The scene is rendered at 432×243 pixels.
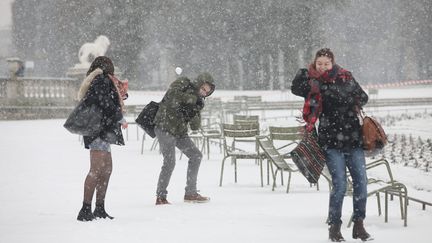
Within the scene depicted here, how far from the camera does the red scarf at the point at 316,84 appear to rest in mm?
5574

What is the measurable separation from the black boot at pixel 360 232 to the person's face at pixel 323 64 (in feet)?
4.70

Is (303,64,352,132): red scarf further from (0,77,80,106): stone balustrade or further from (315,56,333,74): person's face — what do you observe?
(0,77,80,106): stone balustrade

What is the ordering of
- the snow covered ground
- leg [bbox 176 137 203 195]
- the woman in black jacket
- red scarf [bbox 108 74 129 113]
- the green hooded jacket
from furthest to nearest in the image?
leg [bbox 176 137 203 195] → the green hooded jacket → red scarf [bbox 108 74 129 113] → the woman in black jacket → the snow covered ground

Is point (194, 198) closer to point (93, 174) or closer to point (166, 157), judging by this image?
point (166, 157)

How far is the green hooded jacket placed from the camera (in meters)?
7.52

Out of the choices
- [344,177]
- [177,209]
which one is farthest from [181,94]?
[344,177]

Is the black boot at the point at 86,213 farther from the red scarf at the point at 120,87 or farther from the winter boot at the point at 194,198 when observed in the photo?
the winter boot at the point at 194,198

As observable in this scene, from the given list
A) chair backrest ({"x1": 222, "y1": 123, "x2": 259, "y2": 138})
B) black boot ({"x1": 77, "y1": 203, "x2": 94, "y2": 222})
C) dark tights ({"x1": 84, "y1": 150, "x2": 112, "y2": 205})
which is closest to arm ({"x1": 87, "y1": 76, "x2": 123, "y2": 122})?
dark tights ({"x1": 84, "y1": 150, "x2": 112, "y2": 205})

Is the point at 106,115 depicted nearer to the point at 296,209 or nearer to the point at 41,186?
the point at 296,209

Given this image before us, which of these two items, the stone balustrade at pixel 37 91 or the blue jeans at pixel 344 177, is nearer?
the blue jeans at pixel 344 177

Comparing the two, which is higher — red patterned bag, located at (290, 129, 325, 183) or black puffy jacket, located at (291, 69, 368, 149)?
black puffy jacket, located at (291, 69, 368, 149)

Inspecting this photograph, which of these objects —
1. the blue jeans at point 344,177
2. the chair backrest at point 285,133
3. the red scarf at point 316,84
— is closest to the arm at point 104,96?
the red scarf at point 316,84

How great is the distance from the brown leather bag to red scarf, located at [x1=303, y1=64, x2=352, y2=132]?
0.42m

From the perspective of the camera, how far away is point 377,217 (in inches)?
268
